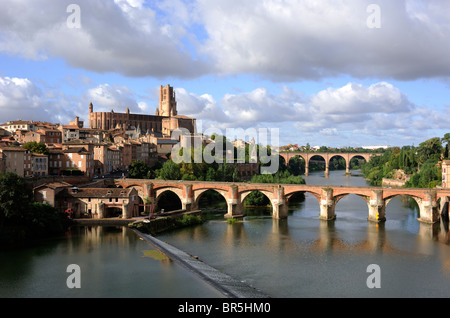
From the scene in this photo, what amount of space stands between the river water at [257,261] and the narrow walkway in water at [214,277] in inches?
22.4

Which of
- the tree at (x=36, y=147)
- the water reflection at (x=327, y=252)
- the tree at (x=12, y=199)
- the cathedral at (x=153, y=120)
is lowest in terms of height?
the water reflection at (x=327, y=252)

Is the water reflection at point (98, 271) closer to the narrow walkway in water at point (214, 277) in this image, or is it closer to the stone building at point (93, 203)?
the narrow walkway in water at point (214, 277)

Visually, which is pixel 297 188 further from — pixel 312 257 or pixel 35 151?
pixel 35 151

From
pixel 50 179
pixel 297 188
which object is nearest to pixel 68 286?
pixel 50 179

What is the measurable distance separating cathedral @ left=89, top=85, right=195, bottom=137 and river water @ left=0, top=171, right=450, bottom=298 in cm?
6930

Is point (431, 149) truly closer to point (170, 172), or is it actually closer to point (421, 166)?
point (421, 166)

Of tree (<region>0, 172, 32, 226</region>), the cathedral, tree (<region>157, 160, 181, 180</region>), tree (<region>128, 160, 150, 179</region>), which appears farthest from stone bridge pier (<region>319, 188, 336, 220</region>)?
the cathedral

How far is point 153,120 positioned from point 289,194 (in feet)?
240

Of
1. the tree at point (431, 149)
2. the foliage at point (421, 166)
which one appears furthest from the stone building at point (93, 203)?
the tree at point (431, 149)

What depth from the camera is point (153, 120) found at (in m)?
111

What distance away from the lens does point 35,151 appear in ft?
161

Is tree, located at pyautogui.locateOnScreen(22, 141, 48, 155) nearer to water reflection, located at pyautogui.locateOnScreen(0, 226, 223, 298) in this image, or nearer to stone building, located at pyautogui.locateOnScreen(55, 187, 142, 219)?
stone building, located at pyautogui.locateOnScreen(55, 187, 142, 219)

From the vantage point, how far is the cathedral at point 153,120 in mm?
102562

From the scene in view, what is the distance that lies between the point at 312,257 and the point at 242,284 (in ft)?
24.5
